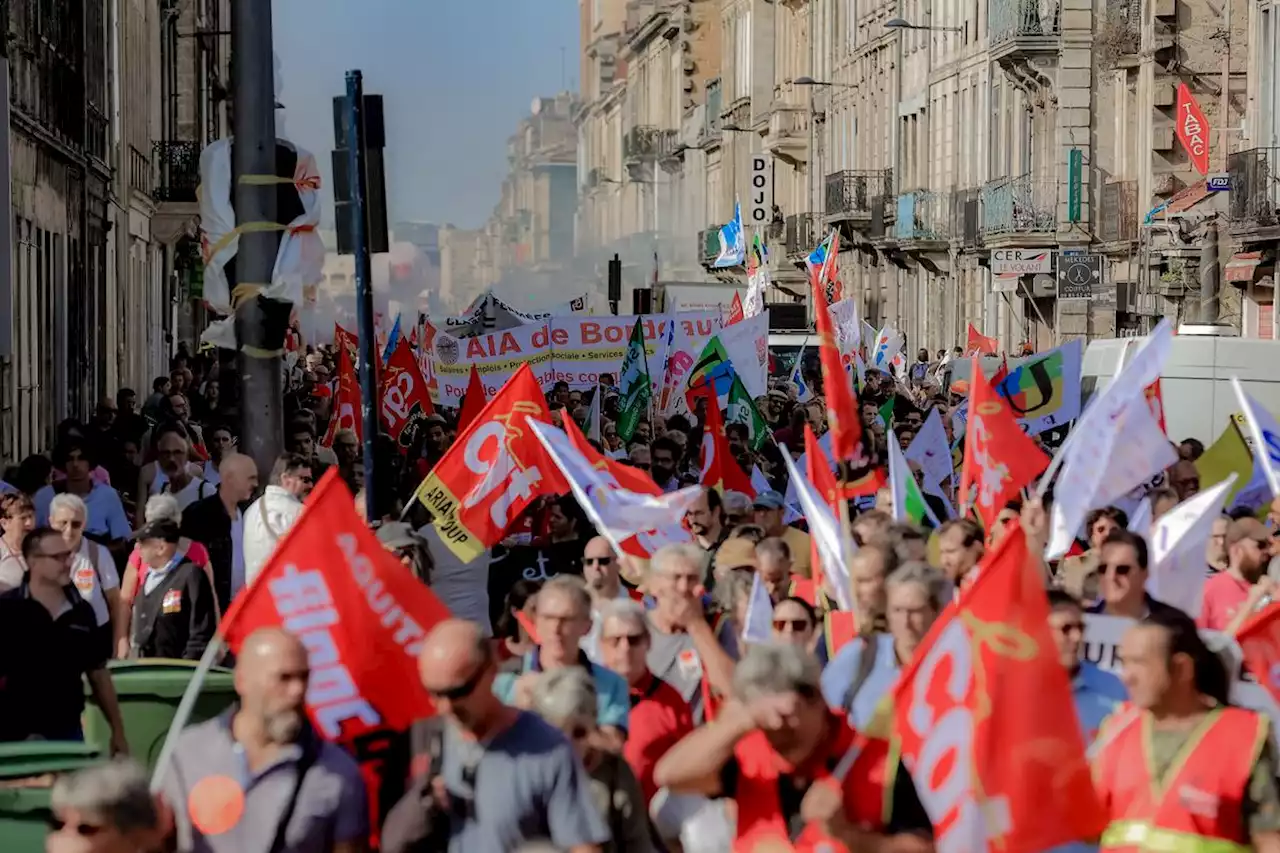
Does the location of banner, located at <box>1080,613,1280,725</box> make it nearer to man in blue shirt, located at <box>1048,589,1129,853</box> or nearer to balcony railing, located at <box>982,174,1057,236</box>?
man in blue shirt, located at <box>1048,589,1129,853</box>

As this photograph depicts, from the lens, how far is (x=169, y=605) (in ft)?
33.1

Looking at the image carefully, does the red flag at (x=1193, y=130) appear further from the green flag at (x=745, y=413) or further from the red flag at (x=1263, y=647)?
the red flag at (x=1263, y=647)

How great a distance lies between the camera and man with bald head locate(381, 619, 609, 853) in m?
6.00

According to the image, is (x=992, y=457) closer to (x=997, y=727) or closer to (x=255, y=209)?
(x=255, y=209)

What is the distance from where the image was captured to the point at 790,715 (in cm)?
595

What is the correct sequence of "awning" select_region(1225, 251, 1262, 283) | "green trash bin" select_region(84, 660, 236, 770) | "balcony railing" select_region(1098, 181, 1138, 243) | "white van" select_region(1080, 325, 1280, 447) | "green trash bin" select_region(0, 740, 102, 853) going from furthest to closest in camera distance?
"balcony railing" select_region(1098, 181, 1138, 243), "awning" select_region(1225, 251, 1262, 283), "white van" select_region(1080, 325, 1280, 447), "green trash bin" select_region(84, 660, 236, 770), "green trash bin" select_region(0, 740, 102, 853)

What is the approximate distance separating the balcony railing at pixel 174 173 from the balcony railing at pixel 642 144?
180ft

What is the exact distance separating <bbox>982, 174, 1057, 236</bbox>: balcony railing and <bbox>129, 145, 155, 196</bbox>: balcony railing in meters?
15.8

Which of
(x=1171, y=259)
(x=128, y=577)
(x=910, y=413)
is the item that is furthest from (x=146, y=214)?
(x=128, y=577)

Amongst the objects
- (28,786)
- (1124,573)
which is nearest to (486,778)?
(28,786)

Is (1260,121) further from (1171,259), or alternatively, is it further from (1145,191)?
(1145,191)

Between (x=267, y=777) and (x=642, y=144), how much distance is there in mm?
91880

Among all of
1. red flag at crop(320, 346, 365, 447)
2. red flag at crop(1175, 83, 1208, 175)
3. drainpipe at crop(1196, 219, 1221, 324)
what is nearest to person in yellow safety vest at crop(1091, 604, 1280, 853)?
red flag at crop(320, 346, 365, 447)

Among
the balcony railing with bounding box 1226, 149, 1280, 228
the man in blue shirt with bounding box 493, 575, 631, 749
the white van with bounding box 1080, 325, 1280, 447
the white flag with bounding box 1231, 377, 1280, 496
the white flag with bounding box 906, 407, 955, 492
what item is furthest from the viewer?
the balcony railing with bounding box 1226, 149, 1280, 228
